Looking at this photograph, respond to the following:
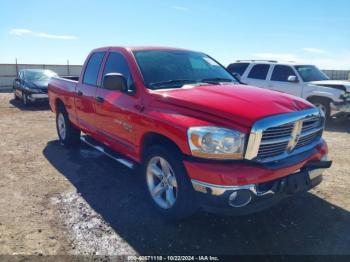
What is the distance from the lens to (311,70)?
36.6 ft

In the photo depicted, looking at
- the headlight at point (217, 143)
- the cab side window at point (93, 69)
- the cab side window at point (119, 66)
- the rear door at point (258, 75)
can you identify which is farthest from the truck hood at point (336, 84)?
the headlight at point (217, 143)

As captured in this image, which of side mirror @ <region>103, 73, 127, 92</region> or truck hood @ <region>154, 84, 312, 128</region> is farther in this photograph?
side mirror @ <region>103, 73, 127, 92</region>

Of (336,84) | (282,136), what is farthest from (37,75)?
(282,136)

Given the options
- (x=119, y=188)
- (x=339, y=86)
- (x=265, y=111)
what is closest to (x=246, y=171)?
(x=265, y=111)

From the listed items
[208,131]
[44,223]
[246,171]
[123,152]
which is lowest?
[44,223]

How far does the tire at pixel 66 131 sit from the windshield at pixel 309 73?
24.8ft

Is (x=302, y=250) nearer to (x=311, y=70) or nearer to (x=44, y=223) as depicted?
(x=44, y=223)

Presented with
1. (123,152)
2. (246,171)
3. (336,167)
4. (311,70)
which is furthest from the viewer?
(311,70)

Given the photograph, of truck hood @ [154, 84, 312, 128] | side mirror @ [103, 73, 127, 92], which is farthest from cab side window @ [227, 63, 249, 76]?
side mirror @ [103, 73, 127, 92]

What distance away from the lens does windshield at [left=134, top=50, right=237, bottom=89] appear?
429 centimetres

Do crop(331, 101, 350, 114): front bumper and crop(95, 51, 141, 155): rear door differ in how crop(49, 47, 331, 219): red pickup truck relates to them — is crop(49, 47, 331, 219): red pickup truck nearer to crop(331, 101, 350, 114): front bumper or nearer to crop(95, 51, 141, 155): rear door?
crop(95, 51, 141, 155): rear door

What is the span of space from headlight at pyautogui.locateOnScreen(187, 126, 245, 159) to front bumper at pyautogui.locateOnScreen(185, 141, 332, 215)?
0.10 meters

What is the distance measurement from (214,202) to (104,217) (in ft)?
5.06

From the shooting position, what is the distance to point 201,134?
3.15 metres
